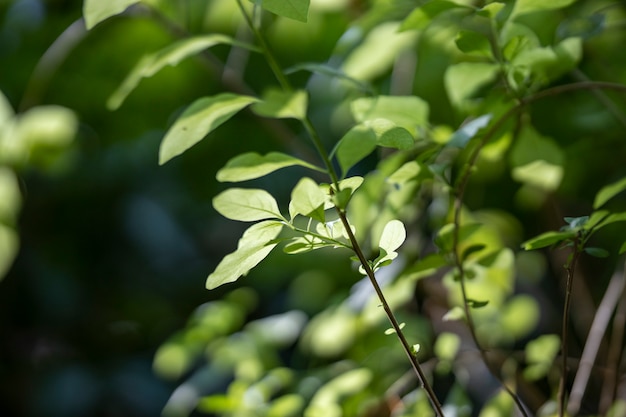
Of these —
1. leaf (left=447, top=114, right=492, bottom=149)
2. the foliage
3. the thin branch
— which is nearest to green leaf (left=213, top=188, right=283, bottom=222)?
the foliage

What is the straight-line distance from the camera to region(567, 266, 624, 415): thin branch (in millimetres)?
556

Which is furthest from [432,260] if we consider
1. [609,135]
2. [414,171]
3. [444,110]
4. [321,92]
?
[321,92]

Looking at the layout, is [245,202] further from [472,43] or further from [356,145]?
[472,43]

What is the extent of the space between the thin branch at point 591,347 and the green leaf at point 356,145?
292 mm

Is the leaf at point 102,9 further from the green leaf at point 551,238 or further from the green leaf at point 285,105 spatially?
the green leaf at point 551,238

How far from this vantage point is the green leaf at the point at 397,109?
45 centimetres

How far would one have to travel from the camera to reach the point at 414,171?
40cm

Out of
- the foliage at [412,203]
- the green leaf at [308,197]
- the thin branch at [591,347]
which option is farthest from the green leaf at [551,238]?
the thin branch at [591,347]

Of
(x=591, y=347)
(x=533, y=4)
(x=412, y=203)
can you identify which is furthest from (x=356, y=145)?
(x=591, y=347)

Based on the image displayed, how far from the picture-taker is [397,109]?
47 cm

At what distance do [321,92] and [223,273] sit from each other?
103 cm

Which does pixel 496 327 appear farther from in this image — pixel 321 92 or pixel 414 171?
pixel 321 92

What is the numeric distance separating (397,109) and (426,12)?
0.26 ft

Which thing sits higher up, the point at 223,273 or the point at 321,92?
the point at 223,273
